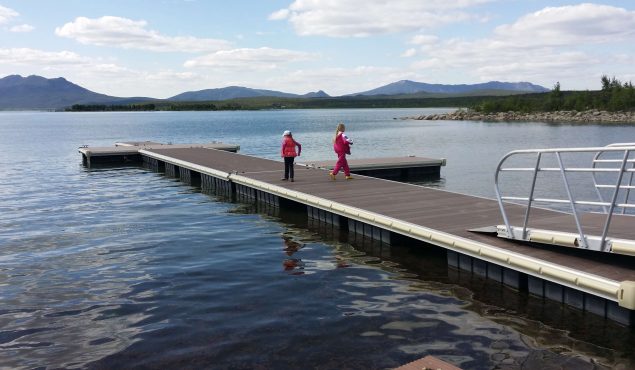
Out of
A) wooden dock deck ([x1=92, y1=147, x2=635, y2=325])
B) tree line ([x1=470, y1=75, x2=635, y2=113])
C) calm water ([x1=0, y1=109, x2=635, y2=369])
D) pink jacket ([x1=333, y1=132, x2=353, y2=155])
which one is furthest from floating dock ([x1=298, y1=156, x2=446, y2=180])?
tree line ([x1=470, y1=75, x2=635, y2=113])

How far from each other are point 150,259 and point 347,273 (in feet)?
14.7

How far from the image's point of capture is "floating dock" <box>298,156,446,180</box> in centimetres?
2467

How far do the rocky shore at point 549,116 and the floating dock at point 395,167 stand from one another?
2558 inches

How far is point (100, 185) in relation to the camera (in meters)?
25.4

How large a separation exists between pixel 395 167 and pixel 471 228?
14.6 metres

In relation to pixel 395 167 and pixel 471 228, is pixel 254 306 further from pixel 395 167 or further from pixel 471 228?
pixel 395 167

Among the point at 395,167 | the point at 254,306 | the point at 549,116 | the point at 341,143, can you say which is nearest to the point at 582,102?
the point at 549,116

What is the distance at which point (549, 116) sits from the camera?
9512 cm

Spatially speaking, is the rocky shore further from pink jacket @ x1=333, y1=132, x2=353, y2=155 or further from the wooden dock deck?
the wooden dock deck

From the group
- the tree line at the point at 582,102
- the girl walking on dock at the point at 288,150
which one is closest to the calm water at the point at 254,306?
the girl walking on dock at the point at 288,150

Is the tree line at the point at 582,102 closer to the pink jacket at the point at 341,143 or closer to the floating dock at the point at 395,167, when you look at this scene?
the floating dock at the point at 395,167

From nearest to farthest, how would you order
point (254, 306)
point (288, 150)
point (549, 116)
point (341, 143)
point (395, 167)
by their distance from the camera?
point (254, 306) → point (341, 143) → point (288, 150) → point (395, 167) → point (549, 116)

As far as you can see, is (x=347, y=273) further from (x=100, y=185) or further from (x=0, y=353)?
(x=100, y=185)

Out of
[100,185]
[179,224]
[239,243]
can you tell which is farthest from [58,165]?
[239,243]
